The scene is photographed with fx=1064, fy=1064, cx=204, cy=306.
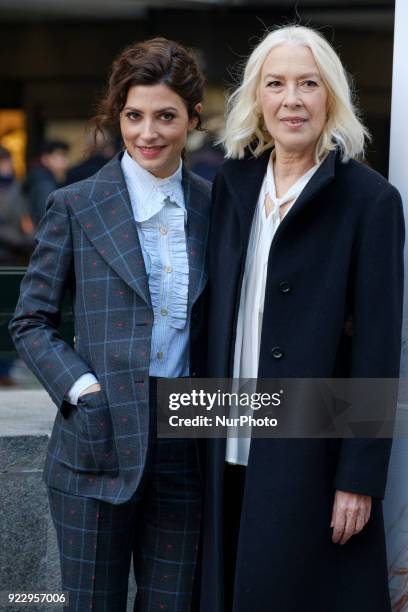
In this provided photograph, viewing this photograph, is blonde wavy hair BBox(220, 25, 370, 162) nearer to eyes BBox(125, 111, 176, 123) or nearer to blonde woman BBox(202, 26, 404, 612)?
blonde woman BBox(202, 26, 404, 612)

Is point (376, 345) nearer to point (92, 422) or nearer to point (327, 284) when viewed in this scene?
point (327, 284)

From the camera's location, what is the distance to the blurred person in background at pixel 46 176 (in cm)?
1038

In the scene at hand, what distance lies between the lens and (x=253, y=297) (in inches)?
107

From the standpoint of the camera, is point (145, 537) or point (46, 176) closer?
point (145, 537)

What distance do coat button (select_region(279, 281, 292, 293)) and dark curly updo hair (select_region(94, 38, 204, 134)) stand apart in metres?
0.55

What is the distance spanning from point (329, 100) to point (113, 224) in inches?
25.2

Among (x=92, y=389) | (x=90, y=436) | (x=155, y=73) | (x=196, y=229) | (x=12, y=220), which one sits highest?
(x=12, y=220)

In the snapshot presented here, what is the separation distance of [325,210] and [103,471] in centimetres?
88

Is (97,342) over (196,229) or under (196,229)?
under

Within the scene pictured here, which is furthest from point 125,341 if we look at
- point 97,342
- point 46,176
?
point 46,176

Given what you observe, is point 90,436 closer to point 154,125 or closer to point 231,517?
point 231,517

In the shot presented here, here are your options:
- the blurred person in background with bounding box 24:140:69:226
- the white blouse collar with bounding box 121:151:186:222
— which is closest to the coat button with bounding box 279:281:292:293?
the white blouse collar with bounding box 121:151:186:222

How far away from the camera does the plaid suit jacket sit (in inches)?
107

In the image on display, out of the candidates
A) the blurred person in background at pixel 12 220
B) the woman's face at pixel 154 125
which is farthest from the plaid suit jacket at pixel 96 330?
the blurred person in background at pixel 12 220
